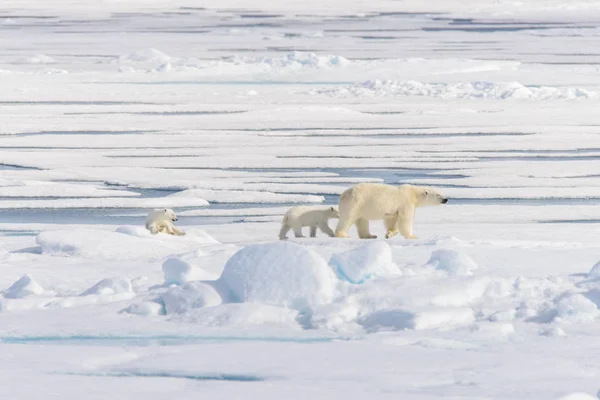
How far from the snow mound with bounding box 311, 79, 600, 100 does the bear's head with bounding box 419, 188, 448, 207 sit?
318 inches

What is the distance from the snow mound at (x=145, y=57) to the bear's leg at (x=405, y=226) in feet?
43.1

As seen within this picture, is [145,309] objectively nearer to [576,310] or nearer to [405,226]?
[576,310]

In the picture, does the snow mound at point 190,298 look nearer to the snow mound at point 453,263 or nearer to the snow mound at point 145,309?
the snow mound at point 145,309

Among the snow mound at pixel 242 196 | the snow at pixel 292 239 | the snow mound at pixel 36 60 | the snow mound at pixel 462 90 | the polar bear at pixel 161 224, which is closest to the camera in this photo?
the snow at pixel 292 239

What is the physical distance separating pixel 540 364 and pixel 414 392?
452 millimetres

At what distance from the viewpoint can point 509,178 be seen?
873 cm

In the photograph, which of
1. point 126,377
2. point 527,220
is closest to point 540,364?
point 126,377

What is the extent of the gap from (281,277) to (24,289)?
3.24 feet

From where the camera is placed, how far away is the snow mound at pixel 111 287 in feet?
13.7

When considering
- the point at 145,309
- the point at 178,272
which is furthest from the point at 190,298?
the point at 178,272

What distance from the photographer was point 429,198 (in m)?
6.12

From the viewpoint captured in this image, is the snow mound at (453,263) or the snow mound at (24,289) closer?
the snow mound at (24,289)

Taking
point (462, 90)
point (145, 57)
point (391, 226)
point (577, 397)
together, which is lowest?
point (577, 397)

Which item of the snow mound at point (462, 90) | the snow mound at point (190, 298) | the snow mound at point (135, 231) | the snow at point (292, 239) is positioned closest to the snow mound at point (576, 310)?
the snow at point (292, 239)
